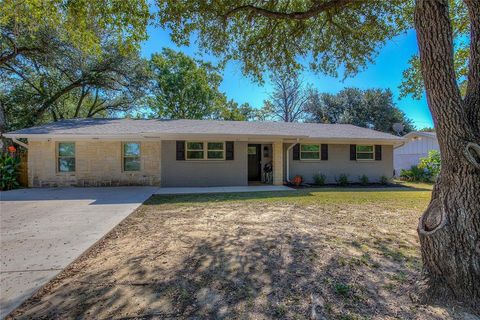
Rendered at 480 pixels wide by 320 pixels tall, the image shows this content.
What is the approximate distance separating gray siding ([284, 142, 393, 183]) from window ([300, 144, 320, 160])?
0.70 feet

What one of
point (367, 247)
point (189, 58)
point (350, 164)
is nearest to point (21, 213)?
point (367, 247)

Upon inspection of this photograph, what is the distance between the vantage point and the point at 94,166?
10.9 metres

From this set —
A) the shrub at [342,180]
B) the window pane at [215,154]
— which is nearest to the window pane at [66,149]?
the window pane at [215,154]

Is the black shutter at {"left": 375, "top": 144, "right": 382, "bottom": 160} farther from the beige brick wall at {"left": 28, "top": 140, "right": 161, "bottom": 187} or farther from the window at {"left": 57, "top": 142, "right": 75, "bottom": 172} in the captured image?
the window at {"left": 57, "top": 142, "right": 75, "bottom": 172}

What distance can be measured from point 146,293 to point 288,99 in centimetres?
2848

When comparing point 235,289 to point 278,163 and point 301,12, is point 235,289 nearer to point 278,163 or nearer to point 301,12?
point 301,12

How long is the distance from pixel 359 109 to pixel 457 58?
75.7 ft

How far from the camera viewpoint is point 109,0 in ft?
17.1

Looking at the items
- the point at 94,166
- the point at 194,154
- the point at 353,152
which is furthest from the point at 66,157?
the point at 353,152

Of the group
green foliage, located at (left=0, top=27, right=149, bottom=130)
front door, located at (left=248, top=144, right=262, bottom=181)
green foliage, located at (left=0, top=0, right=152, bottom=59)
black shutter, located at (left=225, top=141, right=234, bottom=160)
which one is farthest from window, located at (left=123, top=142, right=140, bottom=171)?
green foliage, located at (left=0, top=27, right=149, bottom=130)

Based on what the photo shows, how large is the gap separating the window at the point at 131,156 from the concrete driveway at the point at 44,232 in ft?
9.59

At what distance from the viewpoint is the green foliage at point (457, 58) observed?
577cm

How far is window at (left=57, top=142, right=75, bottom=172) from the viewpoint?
35.6 ft

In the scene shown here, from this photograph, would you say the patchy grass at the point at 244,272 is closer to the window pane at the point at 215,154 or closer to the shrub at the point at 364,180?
the window pane at the point at 215,154
